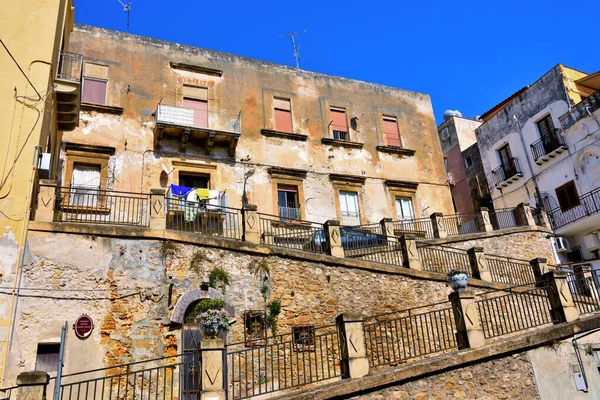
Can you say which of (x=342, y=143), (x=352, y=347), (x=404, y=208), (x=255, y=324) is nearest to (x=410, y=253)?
(x=255, y=324)

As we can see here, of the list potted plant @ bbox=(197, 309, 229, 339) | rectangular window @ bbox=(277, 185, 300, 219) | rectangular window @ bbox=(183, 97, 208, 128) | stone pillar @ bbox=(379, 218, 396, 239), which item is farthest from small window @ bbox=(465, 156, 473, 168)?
potted plant @ bbox=(197, 309, 229, 339)

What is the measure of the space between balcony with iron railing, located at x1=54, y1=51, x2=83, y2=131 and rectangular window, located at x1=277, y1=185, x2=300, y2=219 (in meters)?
7.61

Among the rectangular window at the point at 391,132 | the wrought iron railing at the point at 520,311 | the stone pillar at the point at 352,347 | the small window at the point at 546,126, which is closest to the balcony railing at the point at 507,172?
the small window at the point at 546,126

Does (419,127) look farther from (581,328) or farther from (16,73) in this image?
(16,73)

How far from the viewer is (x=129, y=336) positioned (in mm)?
10852

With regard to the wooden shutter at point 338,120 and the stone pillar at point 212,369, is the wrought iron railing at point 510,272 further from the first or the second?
the stone pillar at point 212,369

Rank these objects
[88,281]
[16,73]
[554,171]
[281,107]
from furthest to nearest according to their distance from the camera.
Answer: [554,171] < [281,107] < [16,73] < [88,281]

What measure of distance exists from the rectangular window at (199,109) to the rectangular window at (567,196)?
15655mm

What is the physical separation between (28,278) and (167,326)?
2.94 m

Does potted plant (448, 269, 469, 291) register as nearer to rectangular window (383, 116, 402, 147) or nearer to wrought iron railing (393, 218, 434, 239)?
wrought iron railing (393, 218, 434, 239)

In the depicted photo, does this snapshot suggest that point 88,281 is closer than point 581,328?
No

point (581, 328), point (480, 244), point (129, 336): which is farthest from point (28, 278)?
point (480, 244)

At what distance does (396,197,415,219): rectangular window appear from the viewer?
70.5ft

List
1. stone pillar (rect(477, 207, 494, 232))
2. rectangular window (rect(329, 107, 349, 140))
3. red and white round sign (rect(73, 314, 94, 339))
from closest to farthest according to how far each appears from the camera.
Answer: red and white round sign (rect(73, 314, 94, 339))
stone pillar (rect(477, 207, 494, 232))
rectangular window (rect(329, 107, 349, 140))
